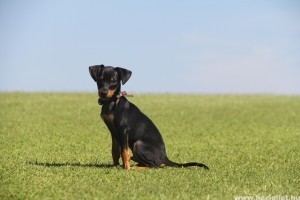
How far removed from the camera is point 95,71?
11336mm

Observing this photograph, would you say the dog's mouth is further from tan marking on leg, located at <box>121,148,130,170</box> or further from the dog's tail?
the dog's tail

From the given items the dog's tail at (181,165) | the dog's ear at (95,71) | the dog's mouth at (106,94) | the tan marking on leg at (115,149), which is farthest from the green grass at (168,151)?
the dog's ear at (95,71)

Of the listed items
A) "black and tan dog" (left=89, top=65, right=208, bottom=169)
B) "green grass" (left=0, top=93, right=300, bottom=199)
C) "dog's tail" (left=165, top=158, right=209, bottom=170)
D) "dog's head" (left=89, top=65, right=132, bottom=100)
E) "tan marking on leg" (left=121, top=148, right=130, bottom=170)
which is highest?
"dog's head" (left=89, top=65, right=132, bottom=100)

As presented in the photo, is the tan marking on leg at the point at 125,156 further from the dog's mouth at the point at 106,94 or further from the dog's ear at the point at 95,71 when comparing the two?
the dog's ear at the point at 95,71

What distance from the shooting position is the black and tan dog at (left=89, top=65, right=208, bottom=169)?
36.7 feet

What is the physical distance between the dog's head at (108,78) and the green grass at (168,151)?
1.57 m

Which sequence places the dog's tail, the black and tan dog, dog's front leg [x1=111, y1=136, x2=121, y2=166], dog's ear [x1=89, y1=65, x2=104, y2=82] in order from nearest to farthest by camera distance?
the black and tan dog → dog's ear [x1=89, y1=65, x2=104, y2=82] → dog's front leg [x1=111, y1=136, x2=121, y2=166] → the dog's tail

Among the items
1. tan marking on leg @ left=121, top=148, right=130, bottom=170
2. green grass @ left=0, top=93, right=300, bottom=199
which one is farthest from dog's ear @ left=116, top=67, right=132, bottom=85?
green grass @ left=0, top=93, right=300, bottom=199

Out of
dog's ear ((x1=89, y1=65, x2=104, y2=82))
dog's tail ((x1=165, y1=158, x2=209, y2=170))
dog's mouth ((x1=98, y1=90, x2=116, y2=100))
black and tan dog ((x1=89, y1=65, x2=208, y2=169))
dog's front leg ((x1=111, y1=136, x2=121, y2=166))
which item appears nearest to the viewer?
dog's mouth ((x1=98, y1=90, x2=116, y2=100))

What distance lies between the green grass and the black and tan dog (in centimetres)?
37

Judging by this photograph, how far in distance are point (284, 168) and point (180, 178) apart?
3.24m

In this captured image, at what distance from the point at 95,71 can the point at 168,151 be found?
19.5 feet

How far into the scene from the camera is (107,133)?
71.1 feet

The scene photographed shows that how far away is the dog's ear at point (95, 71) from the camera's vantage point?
11.3 m
